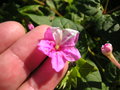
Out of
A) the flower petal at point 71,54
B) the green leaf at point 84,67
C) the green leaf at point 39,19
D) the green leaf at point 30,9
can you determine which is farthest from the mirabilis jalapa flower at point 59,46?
the green leaf at point 30,9

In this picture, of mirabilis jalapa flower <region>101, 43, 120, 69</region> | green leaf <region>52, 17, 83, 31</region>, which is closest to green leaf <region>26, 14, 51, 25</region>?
green leaf <region>52, 17, 83, 31</region>

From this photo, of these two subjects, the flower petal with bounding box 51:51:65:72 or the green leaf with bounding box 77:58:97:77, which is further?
the green leaf with bounding box 77:58:97:77

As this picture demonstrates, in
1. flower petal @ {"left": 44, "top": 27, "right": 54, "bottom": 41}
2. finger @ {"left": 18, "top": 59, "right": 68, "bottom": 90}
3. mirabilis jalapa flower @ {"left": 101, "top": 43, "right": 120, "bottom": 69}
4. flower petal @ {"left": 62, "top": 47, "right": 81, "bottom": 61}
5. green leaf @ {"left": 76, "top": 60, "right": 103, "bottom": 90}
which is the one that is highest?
flower petal @ {"left": 44, "top": 27, "right": 54, "bottom": 41}

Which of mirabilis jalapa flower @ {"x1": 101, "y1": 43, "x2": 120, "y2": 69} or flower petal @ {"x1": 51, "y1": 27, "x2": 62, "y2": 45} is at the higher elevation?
flower petal @ {"x1": 51, "y1": 27, "x2": 62, "y2": 45}

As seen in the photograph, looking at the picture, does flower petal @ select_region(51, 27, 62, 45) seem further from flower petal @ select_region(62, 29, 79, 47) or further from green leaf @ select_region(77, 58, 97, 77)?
green leaf @ select_region(77, 58, 97, 77)

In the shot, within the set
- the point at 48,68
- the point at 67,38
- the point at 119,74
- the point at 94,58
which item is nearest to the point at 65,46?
the point at 67,38

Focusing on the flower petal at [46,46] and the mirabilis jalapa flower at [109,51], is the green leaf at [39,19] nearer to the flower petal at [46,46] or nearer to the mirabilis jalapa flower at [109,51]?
the flower petal at [46,46]

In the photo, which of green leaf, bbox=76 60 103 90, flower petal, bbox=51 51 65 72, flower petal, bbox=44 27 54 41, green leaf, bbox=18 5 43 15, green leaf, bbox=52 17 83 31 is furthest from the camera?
green leaf, bbox=18 5 43 15

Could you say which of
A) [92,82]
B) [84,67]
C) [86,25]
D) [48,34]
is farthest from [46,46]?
[86,25]

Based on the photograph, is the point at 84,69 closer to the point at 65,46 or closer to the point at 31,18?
the point at 65,46
